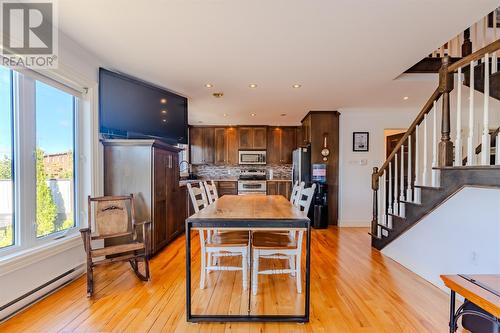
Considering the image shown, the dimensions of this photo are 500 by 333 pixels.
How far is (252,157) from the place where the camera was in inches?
264

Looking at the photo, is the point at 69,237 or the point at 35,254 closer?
the point at 35,254

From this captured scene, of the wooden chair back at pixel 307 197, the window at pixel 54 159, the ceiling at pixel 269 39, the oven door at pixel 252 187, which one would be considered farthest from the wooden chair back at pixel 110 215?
the oven door at pixel 252 187

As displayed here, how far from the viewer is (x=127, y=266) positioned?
299 centimetres

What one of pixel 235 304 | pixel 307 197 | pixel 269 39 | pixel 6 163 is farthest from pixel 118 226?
pixel 269 39

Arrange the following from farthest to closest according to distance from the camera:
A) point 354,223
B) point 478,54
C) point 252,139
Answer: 1. point 252,139
2. point 354,223
3. point 478,54

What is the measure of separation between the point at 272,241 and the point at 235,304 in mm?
602

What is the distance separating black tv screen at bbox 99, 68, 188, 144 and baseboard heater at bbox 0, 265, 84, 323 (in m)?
1.54

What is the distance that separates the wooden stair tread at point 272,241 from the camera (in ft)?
7.31

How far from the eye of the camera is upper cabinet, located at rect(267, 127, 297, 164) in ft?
22.2

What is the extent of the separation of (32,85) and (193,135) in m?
4.58

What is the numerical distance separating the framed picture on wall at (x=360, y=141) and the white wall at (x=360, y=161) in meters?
0.06

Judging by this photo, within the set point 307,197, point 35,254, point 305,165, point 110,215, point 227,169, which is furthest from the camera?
point 227,169

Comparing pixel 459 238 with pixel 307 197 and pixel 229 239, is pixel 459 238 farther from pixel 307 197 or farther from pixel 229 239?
pixel 229 239

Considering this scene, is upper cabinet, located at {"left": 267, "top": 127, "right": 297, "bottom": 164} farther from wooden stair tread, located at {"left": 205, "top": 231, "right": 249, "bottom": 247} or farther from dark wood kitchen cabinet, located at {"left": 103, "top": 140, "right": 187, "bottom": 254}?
wooden stair tread, located at {"left": 205, "top": 231, "right": 249, "bottom": 247}
